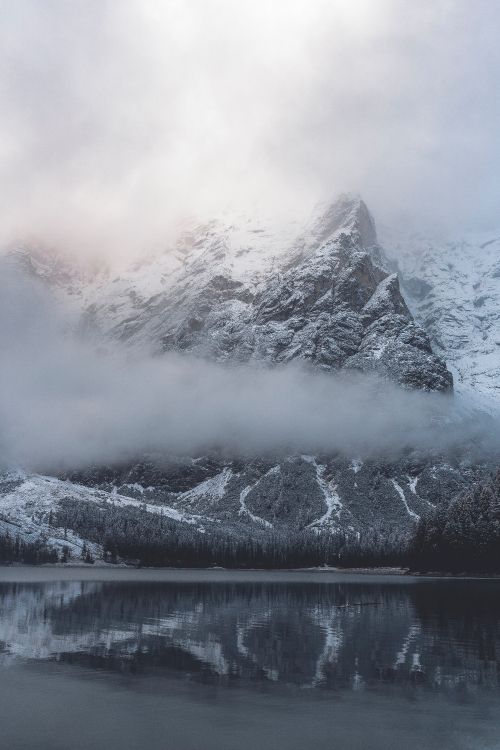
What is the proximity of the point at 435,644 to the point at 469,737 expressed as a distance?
4081 cm

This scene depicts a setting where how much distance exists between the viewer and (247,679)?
66.9 m

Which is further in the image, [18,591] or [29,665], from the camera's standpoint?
[18,591]

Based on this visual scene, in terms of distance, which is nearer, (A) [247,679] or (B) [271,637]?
(A) [247,679]

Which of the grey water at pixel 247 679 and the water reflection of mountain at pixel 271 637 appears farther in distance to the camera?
the water reflection of mountain at pixel 271 637

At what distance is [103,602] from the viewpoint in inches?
5635

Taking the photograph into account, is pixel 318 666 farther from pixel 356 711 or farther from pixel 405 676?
pixel 356 711

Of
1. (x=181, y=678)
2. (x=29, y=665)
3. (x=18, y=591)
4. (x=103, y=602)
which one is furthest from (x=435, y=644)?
(x=18, y=591)

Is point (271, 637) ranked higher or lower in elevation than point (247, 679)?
higher

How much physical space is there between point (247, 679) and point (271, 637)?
2883cm

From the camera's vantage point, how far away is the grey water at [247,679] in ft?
164

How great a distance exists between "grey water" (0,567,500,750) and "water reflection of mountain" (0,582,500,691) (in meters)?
0.24

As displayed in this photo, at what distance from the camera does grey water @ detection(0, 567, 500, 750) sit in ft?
164

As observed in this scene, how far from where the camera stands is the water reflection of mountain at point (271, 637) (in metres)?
70.9

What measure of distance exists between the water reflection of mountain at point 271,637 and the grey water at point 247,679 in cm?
24
